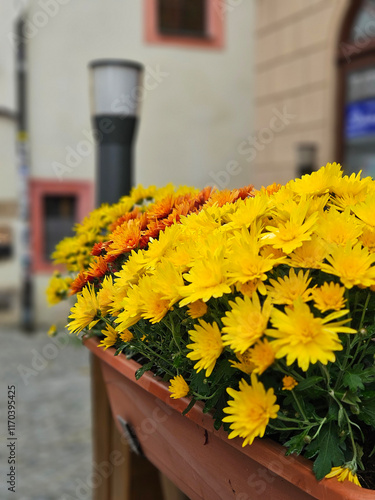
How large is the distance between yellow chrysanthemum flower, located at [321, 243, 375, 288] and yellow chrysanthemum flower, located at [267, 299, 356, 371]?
0.18 ft

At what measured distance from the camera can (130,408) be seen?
4.33 feet

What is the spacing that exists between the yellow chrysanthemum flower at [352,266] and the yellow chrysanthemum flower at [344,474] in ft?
0.79

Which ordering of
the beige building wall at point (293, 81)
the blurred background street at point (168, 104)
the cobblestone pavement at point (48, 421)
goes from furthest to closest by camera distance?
the beige building wall at point (293, 81) < the blurred background street at point (168, 104) < the cobblestone pavement at point (48, 421)

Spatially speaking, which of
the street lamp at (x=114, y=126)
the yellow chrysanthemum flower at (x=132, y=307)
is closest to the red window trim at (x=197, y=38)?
the street lamp at (x=114, y=126)

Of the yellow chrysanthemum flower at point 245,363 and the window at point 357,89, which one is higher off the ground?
the window at point 357,89

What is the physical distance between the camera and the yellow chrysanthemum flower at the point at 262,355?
732 mm

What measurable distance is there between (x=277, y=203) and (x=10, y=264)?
6741 mm

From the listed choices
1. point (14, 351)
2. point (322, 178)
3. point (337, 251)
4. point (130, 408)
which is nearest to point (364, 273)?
point (337, 251)

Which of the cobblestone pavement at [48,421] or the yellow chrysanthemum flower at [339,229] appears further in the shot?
the cobblestone pavement at [48,421]

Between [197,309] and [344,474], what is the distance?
0.96 ft

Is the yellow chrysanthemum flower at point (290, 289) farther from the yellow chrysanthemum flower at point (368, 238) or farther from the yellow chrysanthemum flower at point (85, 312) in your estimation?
the yellow chrysanthemum flower at point (85, 312)

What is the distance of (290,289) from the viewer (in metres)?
0.78

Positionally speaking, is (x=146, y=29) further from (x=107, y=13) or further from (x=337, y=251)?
(x=337, y=251)

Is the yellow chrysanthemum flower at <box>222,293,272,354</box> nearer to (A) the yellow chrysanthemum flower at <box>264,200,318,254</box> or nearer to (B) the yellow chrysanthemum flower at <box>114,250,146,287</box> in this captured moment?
(A) the yellow chrysanthemum flower at <box>264,200,318,254</box>
